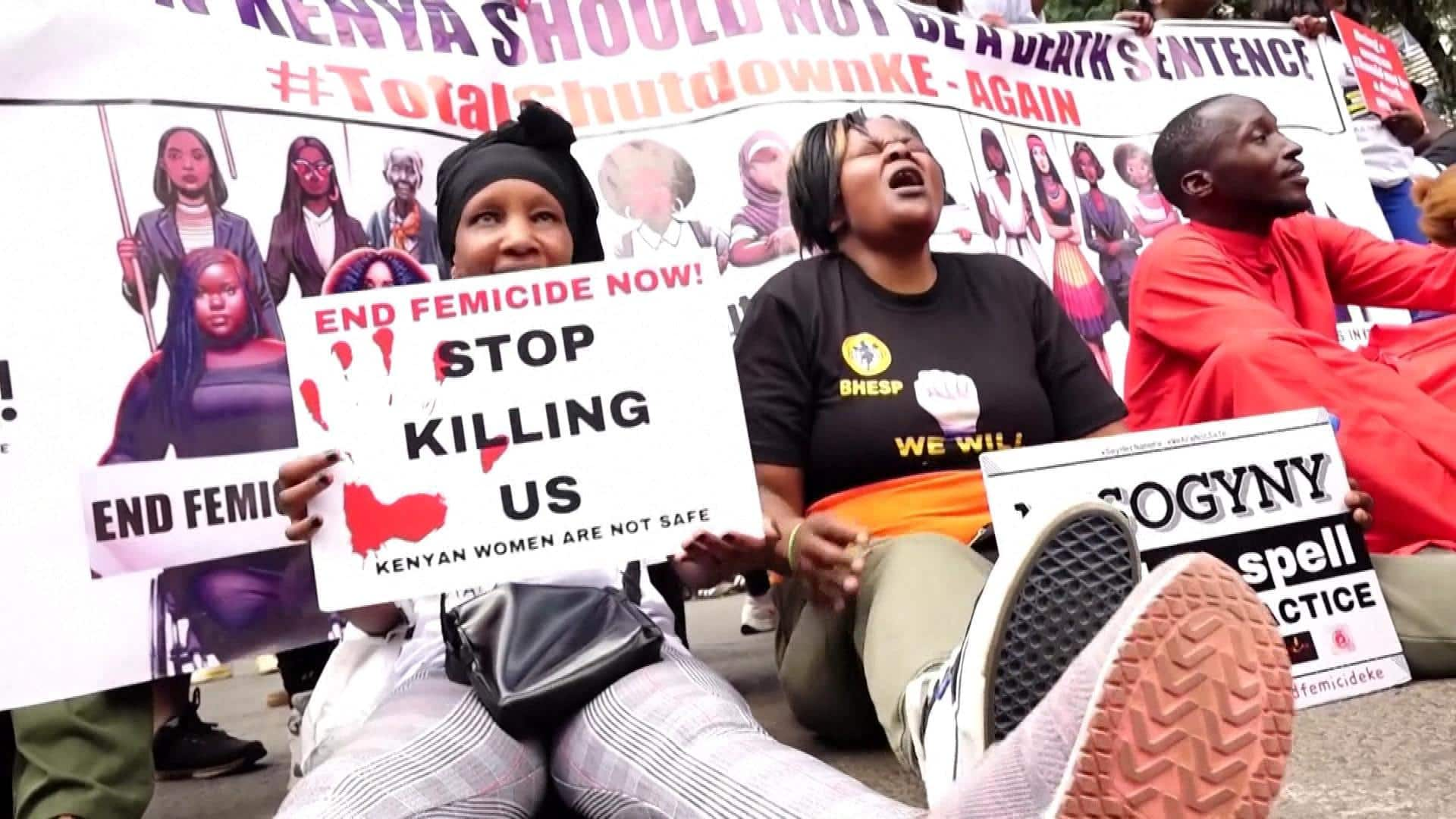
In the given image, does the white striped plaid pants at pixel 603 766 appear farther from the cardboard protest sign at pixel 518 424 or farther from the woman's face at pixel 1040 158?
the woman's face at pixel 1040 158

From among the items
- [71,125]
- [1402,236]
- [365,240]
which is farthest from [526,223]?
[1402,236]

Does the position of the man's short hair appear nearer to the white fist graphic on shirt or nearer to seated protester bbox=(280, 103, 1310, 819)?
seated protester bbox=(280, 103, 1310, 819)

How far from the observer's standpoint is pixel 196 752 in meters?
2.45

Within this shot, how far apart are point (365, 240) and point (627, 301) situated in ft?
3.08

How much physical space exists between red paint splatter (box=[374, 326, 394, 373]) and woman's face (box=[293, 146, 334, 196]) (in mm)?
892

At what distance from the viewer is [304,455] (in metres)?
1.46

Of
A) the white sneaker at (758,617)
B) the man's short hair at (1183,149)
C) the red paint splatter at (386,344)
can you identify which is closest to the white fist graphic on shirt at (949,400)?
the red paint splatter at (386,344)

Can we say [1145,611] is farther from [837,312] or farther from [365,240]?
[365,240]

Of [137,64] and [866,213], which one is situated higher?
[137,64]

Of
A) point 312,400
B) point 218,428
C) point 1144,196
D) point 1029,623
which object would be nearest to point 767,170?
point 1144,196

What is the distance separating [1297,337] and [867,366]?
0.74m

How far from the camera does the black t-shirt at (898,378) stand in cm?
188

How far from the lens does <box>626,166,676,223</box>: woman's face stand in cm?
274

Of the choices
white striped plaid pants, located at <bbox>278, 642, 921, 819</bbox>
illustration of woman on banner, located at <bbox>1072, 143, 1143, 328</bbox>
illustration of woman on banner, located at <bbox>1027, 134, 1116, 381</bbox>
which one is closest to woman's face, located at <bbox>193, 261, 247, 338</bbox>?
white striped plaid pants, located at <bbox>278, 642, 921, 819</bbox>
